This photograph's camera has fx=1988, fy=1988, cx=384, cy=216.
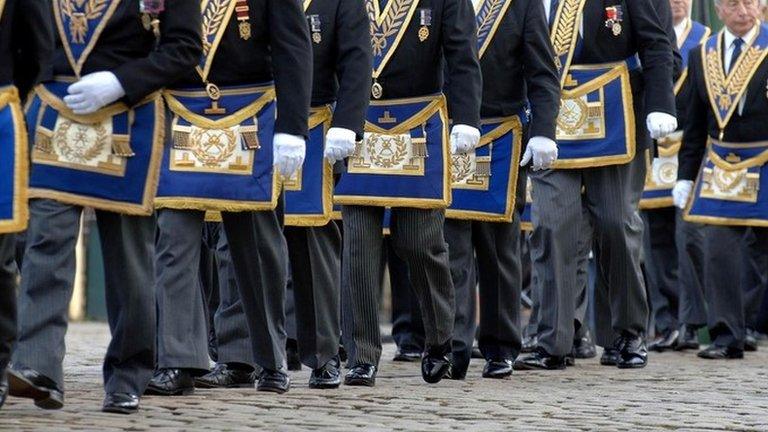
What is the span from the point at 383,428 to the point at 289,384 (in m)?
1.48

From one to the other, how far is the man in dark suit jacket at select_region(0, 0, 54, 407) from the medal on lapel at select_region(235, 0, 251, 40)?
1.18m

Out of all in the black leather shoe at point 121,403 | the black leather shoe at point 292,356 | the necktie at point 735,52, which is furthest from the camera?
the necktie at point 735,52

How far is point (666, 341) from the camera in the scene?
1183 cm

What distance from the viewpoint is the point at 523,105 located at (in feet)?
30.3

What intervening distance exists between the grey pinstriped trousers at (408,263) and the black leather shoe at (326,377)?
21 cm

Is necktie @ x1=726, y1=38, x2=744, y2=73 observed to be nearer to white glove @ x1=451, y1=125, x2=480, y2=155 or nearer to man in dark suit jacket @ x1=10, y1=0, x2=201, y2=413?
white glove @ x1=451, y1=125, x2=480, y2=155

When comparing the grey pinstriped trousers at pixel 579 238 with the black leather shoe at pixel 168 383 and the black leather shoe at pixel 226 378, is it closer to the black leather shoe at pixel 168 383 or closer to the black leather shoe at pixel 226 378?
the black leather shoe at pixel 226 378

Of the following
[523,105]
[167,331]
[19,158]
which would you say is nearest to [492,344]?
[523,105]

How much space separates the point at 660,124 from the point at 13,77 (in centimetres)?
419

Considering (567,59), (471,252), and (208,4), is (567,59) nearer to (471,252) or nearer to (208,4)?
(471,252)

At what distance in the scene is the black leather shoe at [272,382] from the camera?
25.4 ft

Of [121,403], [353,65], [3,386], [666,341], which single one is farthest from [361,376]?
[666,341]

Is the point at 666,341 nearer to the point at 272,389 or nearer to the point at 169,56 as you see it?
the point at 272,389

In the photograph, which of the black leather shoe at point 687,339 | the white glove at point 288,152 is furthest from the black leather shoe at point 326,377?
the black leather shoe at point 687,339
